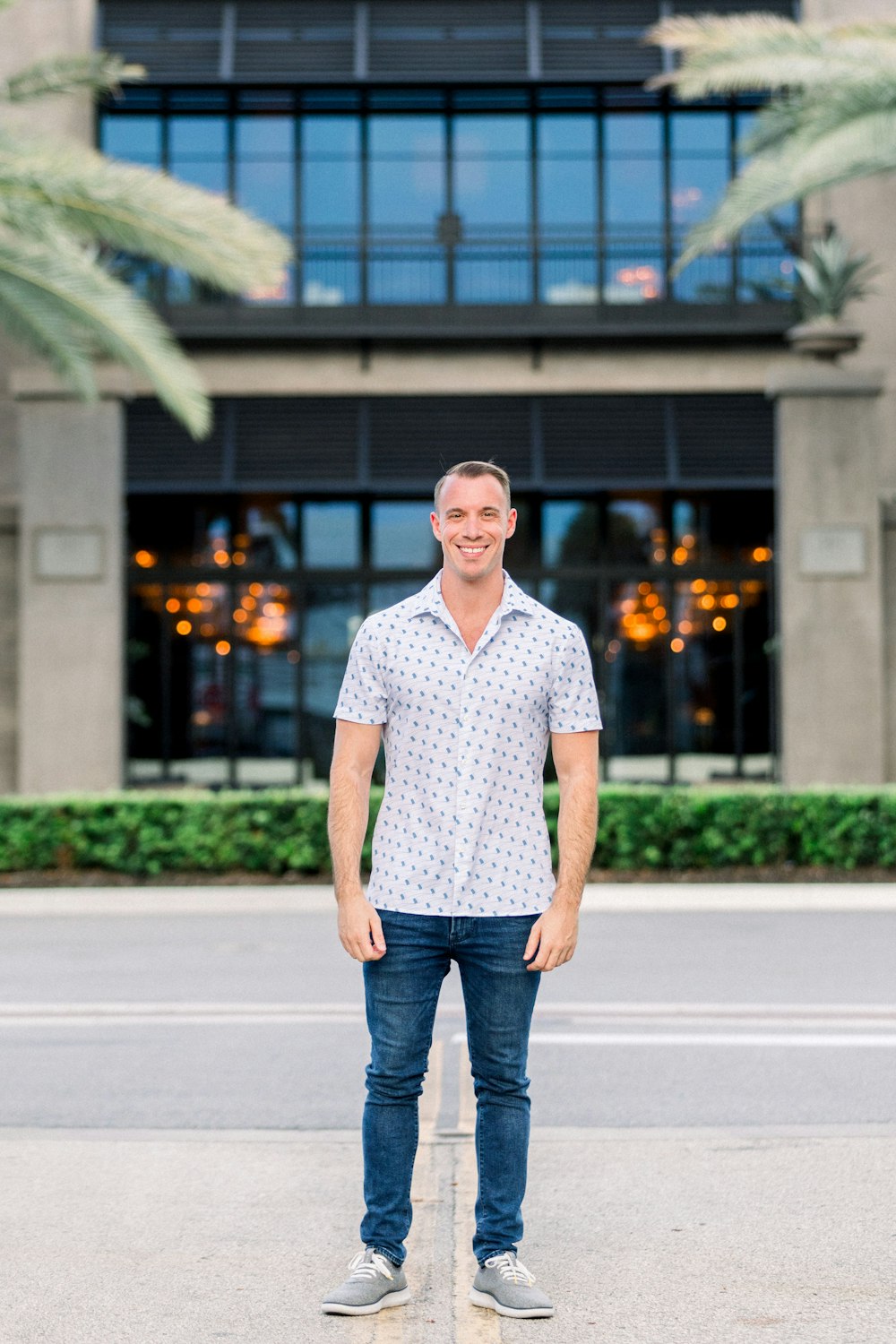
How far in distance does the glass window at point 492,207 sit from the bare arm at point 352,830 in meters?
18.4

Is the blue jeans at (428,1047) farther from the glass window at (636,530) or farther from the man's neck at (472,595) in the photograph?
the glass window at (636,530)

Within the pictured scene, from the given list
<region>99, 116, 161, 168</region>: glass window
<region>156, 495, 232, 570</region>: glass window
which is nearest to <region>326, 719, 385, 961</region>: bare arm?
<region>156, 495, 232, 570</region>: glass window

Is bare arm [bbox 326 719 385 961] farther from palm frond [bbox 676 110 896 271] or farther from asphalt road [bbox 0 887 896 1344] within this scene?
palm frond [bbox 676 110 896 271]

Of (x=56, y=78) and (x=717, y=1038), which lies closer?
(x=717, y=1038)

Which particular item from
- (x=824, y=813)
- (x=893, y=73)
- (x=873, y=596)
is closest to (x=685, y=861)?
(x=824, y=813)

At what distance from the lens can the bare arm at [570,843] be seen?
160 inches

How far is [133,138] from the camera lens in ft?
72.7

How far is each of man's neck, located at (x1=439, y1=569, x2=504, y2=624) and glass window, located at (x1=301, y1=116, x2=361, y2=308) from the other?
18.4 meters

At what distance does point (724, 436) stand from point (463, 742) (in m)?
18.0

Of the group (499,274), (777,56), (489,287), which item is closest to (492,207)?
(499,274)

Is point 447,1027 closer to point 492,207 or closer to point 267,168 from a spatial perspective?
point 492,207

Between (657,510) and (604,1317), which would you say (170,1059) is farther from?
(657,510)

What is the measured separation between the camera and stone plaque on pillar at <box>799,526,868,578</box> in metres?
19.4

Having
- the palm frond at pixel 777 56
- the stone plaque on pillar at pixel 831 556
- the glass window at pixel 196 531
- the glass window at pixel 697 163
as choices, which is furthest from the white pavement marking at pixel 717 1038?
the glass window at pixel 697 163
